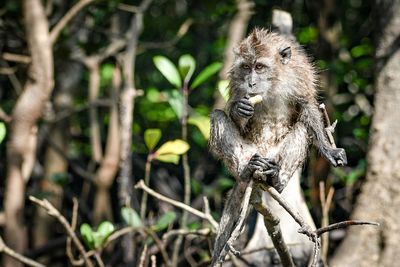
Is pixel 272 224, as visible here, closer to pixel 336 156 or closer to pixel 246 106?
pixel 336 156

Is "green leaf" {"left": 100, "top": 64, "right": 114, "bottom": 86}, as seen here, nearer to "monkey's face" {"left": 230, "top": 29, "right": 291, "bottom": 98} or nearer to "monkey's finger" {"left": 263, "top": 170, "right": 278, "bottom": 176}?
"monkey's face" {"left": 230, "top": 29, "right": 291, "bottom": 98}

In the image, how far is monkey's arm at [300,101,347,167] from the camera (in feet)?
13.8

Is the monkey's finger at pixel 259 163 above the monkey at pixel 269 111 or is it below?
below

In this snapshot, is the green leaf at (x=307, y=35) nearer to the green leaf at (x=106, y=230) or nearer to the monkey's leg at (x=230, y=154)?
the monkey's leg at (x=230, y=154)

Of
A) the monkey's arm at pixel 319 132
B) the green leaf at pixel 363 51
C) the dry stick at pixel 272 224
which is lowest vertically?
the dry stick at pixel 272 224

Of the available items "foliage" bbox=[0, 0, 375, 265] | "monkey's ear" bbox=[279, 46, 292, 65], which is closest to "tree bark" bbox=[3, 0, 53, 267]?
"foliage" bbox=[0, 0, 375, 265]

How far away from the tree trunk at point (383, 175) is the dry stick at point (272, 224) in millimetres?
1622

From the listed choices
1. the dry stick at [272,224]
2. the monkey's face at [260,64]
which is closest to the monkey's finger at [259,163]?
the dry stick at [272,224]

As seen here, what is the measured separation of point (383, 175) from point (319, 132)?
1.36 m

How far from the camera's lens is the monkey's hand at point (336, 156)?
13.6ft

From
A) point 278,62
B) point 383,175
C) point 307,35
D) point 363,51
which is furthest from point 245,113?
point 363,51

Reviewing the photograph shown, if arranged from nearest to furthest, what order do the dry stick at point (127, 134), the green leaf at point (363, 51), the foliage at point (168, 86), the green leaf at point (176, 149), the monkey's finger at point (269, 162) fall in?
the monkey's finger at point (269, 162) → the green leaf at point (176, 149) → the dry stick at point (127, 134) → the foliage at point (168, 86) → the green leaf at point (363, 51)

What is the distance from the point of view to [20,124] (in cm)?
596

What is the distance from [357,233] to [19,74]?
13.5 ft
